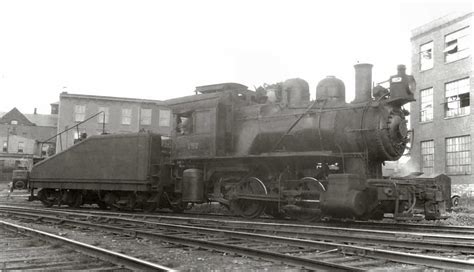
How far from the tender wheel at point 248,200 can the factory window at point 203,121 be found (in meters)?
1.72

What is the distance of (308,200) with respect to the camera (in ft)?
32.6

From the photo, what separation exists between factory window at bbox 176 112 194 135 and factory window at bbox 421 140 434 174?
572 inches

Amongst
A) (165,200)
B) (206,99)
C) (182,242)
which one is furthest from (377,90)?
(165,200)

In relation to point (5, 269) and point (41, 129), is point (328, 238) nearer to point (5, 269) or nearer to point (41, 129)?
point (5, 269)

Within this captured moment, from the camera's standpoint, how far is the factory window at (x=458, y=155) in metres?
20.8

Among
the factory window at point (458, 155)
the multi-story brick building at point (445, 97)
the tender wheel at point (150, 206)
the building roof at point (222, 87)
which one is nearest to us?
the building roof at point (222, 87)

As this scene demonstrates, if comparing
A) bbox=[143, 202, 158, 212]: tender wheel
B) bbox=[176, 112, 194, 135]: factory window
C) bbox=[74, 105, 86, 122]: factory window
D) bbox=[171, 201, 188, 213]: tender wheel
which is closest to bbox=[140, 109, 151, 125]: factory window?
bbox=[74, 105, 86, 122]: factory window

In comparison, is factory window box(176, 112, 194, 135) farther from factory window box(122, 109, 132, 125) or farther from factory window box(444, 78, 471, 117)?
factory window box(122, 109, 132, 125)

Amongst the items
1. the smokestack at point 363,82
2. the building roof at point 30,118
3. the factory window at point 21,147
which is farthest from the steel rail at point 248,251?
the building roof at point 30,118

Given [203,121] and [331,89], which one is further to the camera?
[203,121]

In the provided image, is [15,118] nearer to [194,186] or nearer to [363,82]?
[194,186]

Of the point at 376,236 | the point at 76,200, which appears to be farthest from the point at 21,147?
the point at 376,236

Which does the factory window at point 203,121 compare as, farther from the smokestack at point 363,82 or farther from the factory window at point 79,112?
the factory window at point 79,112

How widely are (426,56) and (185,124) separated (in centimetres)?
1598
